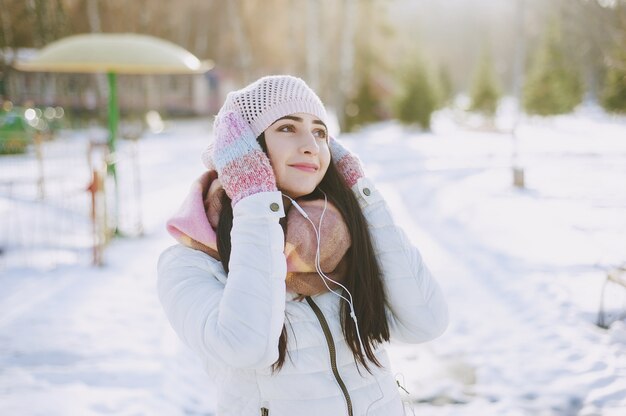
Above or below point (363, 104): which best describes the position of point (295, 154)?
above

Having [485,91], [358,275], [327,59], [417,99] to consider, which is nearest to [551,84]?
[485,91]

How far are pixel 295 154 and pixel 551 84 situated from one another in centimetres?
3192

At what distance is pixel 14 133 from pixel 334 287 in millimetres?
14792

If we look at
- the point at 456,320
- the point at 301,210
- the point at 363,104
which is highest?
the point at 301,210

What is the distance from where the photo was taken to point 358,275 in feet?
5.57

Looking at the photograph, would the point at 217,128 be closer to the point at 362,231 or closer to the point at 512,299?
the point at 362,231

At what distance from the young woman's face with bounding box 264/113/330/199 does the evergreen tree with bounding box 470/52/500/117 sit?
105ft

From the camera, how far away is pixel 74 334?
4430mm

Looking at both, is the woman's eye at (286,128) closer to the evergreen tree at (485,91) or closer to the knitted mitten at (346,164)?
the knitted mitten at (346,164)

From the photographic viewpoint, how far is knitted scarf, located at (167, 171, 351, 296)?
162 centimetres

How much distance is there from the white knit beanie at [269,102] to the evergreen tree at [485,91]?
3195 centimetres

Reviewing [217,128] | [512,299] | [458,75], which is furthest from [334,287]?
[458,75]

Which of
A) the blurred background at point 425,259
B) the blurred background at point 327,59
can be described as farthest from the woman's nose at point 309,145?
the blurred background at point 327,59

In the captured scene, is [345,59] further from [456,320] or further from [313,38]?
[456,320]
